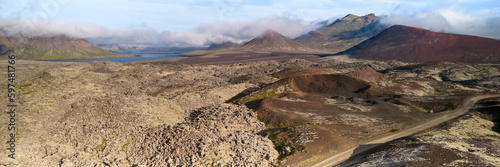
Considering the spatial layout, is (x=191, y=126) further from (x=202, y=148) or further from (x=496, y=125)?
(x=496, y=125)

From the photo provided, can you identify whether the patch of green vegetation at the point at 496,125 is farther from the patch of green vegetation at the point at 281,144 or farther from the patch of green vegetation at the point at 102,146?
the patch of green vegetation at the point at 102,146

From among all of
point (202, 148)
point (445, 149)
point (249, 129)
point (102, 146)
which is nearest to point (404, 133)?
point (445, 149)

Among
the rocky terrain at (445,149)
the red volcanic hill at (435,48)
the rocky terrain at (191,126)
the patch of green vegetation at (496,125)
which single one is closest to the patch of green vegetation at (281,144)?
the rocky terrain at (191,126)

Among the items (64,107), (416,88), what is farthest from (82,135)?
(416,88)

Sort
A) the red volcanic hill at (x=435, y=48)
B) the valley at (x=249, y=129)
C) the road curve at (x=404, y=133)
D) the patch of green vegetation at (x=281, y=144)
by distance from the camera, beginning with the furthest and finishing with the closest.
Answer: the red volcanic hill at (x=435, y=48), the patch of green vegetation at (x=281, y=144), the road curve at (x=404, y=133), the valley at (x=249, y=129)

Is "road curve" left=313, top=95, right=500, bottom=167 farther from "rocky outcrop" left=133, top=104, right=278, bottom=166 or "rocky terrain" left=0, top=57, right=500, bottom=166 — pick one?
"rocky outcrop" left=133, top=104, right=278, bottom=166
